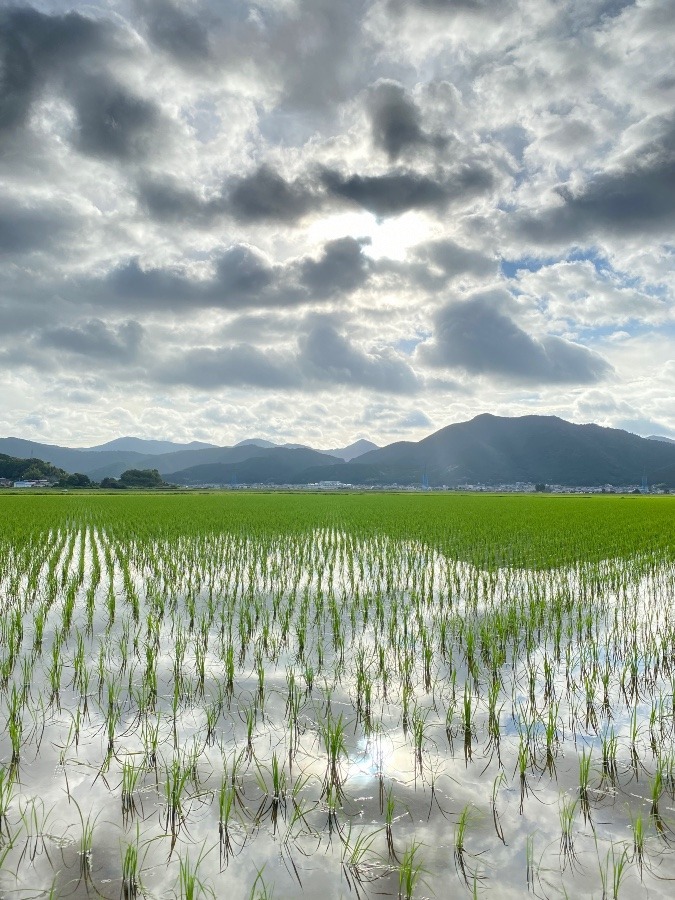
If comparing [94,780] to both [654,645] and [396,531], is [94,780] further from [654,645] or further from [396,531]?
[396,531]

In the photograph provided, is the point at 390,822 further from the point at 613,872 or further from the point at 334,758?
the point at 613,872

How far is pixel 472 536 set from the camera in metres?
13.9

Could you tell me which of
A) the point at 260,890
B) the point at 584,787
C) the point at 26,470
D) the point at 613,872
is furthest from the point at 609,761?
the point at 26,470

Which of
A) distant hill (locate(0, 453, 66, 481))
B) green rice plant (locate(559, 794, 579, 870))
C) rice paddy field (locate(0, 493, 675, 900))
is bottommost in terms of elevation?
rice paddy field (locate(0, 493, 675, 900))

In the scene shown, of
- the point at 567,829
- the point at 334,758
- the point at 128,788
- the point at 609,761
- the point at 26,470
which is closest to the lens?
the point at 567,829

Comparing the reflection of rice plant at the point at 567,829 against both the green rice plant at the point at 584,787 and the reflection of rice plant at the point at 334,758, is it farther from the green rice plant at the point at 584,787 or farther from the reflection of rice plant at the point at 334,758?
the reflection of rice plant at the point at 334,758

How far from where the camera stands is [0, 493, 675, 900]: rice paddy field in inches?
87.8

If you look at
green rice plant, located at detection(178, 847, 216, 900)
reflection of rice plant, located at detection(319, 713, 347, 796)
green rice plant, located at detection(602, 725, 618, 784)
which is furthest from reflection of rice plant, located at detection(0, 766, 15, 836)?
green rice plant, located at detection(602, 725, 618, 784)

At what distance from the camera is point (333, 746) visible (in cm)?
291

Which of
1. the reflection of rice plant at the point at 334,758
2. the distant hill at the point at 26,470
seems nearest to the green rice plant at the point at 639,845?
the reflection of rice plant at the point at 334,758

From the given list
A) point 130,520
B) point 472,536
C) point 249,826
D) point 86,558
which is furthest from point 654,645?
point 130,520

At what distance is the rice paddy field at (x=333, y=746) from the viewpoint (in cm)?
223

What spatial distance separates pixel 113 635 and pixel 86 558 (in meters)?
5.62

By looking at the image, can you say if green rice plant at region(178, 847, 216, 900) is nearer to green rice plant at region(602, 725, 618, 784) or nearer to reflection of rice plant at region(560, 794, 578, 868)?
reflection of rice plant at region(560, 794, 578, 868)
